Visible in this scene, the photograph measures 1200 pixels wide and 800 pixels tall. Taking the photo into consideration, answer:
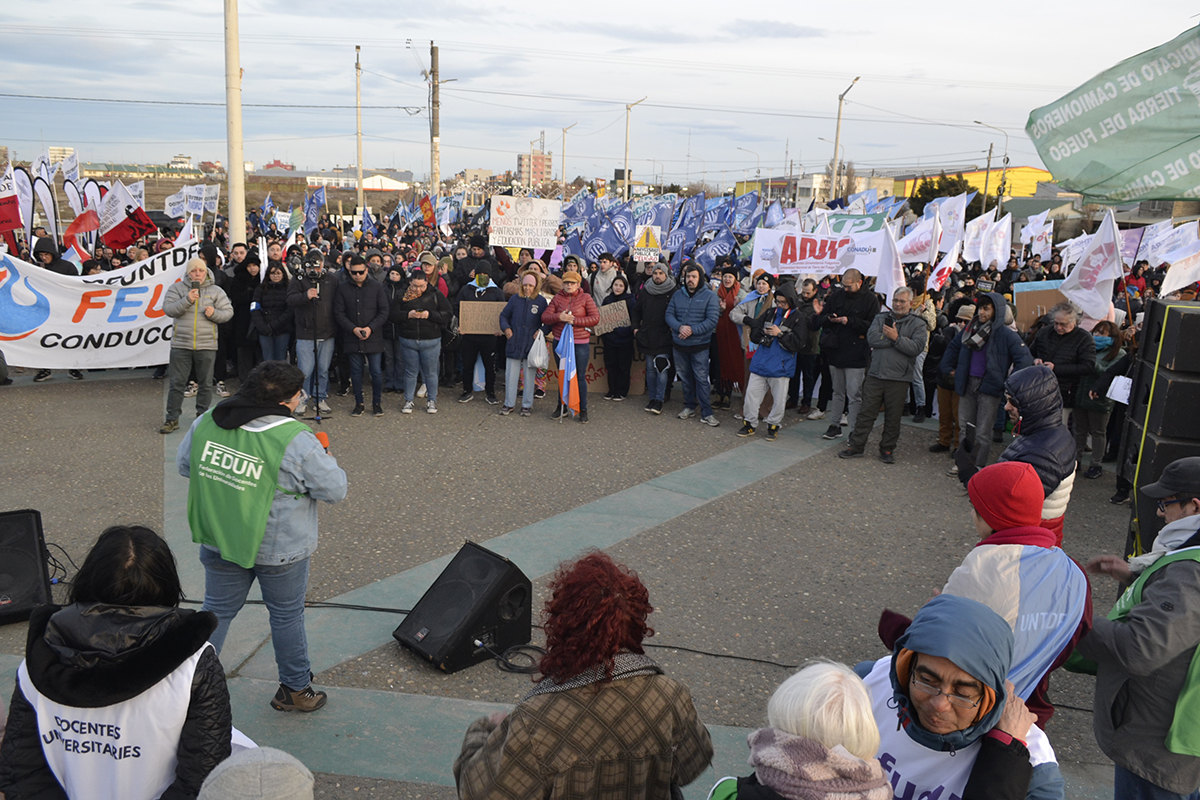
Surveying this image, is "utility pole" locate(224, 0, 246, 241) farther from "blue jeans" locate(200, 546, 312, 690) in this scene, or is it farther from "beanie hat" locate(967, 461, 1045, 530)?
"beanie hat" locate(967, 461, 1045, 530)

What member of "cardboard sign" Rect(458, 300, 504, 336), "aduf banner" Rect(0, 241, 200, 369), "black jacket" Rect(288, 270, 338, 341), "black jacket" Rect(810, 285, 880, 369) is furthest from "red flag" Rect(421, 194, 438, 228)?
"black jacket" Rect(810, 285, 880, 369)

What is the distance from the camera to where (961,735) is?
2.05m

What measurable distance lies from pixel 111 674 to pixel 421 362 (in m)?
8.21

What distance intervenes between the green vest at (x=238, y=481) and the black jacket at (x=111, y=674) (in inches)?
52.0

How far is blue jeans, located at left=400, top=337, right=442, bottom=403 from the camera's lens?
33.2 feet

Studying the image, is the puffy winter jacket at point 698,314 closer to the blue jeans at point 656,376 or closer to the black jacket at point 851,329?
the blue jeans at point 656,376

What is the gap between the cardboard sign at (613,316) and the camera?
431 inches

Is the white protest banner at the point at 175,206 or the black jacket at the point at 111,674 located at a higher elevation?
the white protest banner at the point at 175,206

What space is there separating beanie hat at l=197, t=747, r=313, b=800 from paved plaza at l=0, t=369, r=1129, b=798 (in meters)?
2.08

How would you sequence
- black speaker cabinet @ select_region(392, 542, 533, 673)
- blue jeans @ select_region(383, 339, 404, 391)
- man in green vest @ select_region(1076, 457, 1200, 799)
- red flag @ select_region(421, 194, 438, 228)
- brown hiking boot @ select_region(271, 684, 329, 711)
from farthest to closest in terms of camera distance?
1. red flag @ select_region(421, 194, 438, 228)
2. blue jeans @ select_region(383, 339, 404, 391)
3. black speaker cabinet @ select_region(392, 542, 533, 673)
4. brown hiking boot @ select_region(271, 684, 329, 711)
5. man in green vest @ select_region(1076, 457, 1200, 799)

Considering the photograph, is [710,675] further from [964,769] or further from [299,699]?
[964,769]

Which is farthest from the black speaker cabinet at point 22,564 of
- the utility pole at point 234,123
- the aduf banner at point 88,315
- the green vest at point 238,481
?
the utility pole at point 234,123

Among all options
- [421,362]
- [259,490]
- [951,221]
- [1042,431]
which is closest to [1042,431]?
[1042,431]

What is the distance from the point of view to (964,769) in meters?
2.10
